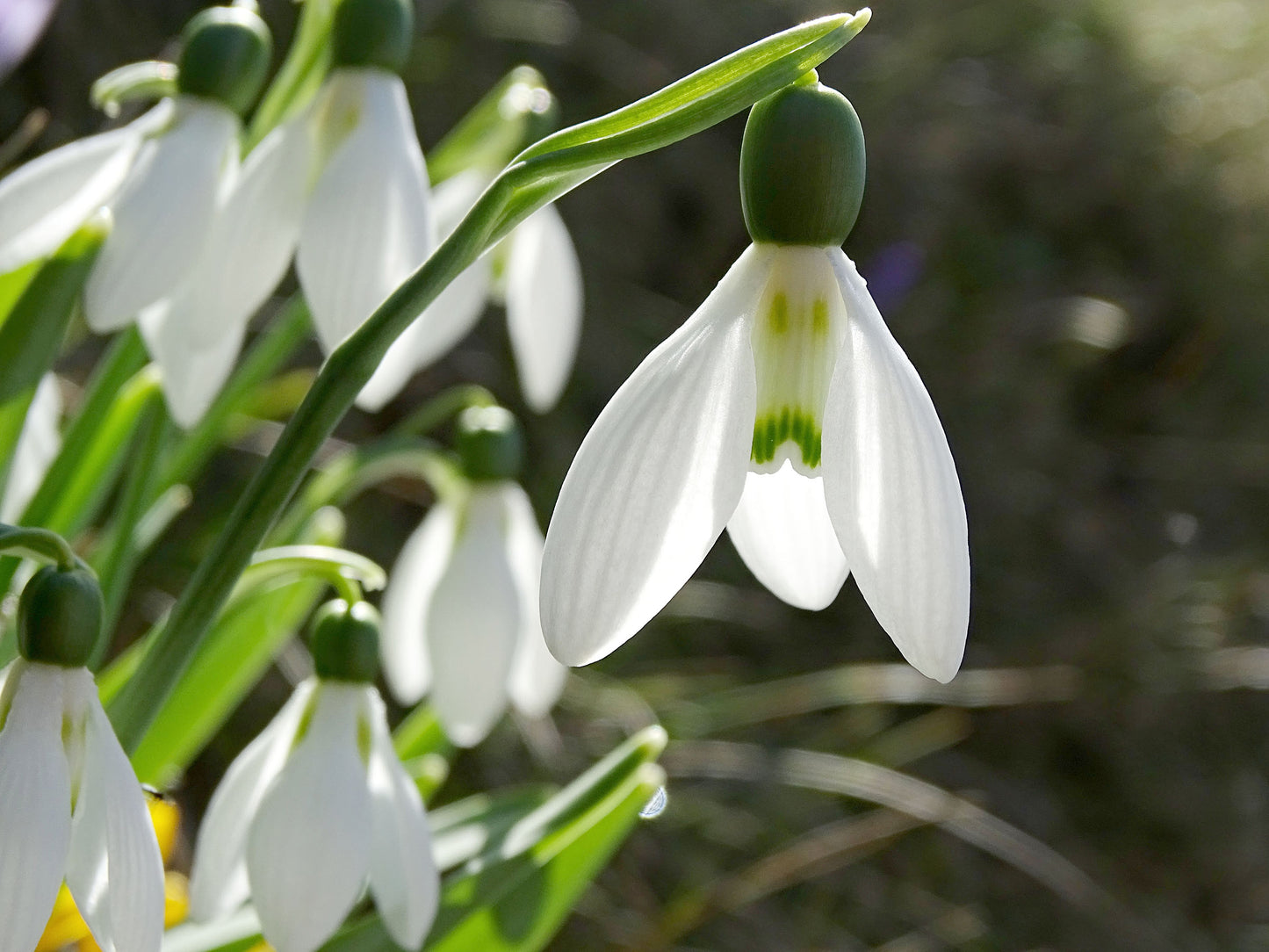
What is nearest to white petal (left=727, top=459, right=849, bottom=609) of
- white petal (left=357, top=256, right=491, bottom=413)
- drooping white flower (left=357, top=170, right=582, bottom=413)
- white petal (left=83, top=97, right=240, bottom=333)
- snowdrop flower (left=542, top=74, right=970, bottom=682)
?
snowdrop flower (left=542, top=74, right=970, bottom=682)

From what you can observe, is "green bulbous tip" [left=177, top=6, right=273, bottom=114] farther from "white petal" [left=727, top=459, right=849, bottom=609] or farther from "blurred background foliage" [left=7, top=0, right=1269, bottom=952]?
"blurred background foliage" [left=7, top=0, right=1269, bottom=952]

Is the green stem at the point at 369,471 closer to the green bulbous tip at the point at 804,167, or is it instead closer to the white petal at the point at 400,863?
the white petal at the point at 400,863

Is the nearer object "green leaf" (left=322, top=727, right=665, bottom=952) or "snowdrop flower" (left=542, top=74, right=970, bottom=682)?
"snowdrop flower" (left=542, top=74, right=970, bottom=682)

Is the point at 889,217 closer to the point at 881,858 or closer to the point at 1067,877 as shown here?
the point at 881,858

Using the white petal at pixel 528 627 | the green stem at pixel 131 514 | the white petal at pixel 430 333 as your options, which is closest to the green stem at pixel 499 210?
the white petal at pixel 430 333

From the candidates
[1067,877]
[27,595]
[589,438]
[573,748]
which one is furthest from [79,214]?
[1067,877]

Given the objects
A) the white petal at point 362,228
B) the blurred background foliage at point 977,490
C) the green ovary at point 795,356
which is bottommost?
the blurred background foliage at point 977,490

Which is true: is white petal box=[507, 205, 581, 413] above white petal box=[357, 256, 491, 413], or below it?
below
